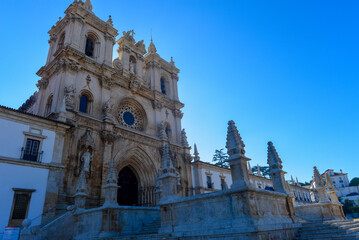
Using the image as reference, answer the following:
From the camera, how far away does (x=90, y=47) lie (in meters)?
25.6

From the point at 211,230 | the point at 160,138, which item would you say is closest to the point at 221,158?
the point at 160,138

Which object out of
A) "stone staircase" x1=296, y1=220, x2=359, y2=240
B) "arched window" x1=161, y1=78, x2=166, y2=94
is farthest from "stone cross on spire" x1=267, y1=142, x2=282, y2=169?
"arched window" x1=161, y1=78, x2=166, y2=94

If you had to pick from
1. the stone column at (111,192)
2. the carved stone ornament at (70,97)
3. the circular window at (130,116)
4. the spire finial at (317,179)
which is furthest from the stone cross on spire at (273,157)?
the circular window at (130,116)

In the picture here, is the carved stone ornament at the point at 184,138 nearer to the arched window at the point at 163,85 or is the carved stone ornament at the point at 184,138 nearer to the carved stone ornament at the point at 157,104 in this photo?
the carved stone ornament at the point at 157,104

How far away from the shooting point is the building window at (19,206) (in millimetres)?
14203

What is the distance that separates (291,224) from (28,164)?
15.1 metres

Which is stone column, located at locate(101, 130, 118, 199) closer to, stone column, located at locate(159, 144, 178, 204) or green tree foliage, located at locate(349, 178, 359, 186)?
stone column, located at locate(159, 144, 178, 204)

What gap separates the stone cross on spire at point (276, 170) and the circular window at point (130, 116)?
15810 millimetres

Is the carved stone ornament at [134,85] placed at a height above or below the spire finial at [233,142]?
above

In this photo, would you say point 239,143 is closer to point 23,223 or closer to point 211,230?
point 211,230

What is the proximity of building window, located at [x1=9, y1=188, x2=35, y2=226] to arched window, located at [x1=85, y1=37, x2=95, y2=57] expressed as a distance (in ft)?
49.9

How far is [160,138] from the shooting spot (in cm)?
2655

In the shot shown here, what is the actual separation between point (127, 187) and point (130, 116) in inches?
289

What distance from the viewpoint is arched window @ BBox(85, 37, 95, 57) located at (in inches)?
992
